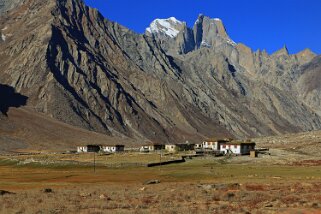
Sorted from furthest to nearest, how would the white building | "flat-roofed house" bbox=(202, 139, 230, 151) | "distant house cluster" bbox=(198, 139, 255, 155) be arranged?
"flat-roofed house" bbox=(202, 139, 230, 151)
"distant house cluster" bbox=(198, 139, 255, 155)
the white building

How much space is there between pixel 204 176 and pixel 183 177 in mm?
3602

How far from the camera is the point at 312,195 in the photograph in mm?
46438

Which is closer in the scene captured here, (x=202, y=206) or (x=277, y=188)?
(x=202, y=206)

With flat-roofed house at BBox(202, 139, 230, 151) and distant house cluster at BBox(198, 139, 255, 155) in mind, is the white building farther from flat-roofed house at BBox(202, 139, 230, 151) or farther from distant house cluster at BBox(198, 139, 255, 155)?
flat-roofed house at BBox(202, 139, 230, 151)

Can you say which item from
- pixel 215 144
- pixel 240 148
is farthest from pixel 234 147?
pixel 215 144

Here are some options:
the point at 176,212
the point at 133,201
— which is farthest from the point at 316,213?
the point at 133,201

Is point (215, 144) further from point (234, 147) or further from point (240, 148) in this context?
point (240, 148)

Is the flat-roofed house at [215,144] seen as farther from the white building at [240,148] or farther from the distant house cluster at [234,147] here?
the white building at [240,148]

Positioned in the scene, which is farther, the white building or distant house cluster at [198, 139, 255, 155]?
distant house cluster at [198, 139, 255, 155]

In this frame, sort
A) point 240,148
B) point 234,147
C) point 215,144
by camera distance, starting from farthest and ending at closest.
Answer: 1. point 215,144
2. point 234,147
3. point 240,148

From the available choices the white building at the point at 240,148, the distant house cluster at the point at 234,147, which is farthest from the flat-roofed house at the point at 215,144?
the white building at the point at 240,148

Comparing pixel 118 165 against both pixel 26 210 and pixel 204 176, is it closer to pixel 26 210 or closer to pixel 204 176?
pixel 204 176

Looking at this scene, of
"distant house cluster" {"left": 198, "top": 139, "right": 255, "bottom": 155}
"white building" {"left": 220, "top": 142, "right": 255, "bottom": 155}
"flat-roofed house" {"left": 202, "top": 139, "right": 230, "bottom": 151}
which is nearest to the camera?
"white building" {"left": 220, "top": 142, "right": 255, "bottom": 155}

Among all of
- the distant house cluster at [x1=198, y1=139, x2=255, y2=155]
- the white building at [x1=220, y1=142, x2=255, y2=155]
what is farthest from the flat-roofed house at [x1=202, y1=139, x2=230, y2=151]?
the white building at [x1=220, y1=142, x2=255, y2=155]
